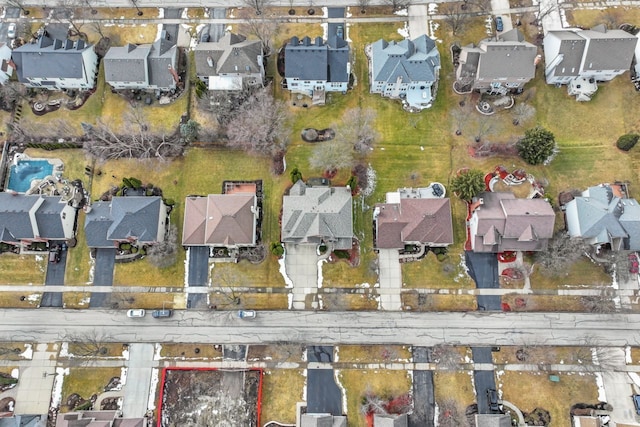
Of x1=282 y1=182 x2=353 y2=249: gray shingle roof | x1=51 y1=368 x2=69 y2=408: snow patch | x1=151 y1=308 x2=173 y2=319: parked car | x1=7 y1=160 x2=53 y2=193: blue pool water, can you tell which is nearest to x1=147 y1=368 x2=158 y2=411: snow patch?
x1=151 y1=308 x2=173 y2=319: parked car

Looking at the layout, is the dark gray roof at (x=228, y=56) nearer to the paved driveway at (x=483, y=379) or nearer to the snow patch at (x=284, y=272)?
the snow patch at (x=284, y=272)

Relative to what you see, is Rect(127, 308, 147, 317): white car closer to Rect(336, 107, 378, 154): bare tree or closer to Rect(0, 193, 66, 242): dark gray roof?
Rect(0, 193, 66, 242): dark gray roof

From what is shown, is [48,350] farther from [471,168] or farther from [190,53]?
[471,168]

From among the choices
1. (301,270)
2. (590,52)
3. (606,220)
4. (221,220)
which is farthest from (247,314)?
(590,52)

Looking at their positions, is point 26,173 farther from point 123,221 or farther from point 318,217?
point 318,217

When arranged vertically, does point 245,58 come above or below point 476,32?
below

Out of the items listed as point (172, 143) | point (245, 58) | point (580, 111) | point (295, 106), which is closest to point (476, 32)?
point (580, 111)
